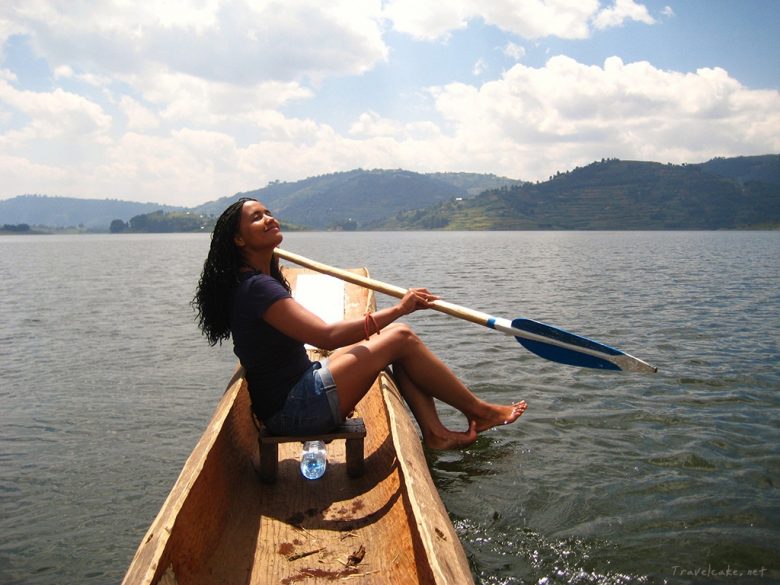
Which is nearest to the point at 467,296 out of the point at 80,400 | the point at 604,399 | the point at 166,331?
the point at 166,331

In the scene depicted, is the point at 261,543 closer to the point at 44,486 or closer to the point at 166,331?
the point at 44,486

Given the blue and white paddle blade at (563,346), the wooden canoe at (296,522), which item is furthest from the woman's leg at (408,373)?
the blue and white paddle blade at (563,346)

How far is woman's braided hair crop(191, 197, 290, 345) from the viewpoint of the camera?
5344mm

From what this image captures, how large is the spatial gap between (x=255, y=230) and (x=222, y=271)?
0.47 meters

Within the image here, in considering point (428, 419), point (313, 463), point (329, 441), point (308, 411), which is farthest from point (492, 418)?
point (308, 411)

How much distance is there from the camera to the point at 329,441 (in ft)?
16.9

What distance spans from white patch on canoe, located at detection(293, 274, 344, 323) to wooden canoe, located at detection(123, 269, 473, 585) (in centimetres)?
506

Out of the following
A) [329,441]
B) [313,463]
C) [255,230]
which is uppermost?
[255,230]

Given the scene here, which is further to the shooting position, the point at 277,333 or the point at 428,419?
the point at 428,419

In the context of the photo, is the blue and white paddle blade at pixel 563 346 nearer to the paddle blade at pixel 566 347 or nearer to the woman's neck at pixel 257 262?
the paddle blade at pixel 566 347

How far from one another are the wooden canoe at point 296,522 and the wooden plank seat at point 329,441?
14 centimetres

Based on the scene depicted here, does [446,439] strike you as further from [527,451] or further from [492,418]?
[527,451]

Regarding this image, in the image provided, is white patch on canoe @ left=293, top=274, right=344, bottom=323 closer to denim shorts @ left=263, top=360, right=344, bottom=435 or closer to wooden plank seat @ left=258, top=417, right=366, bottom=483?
wooden plank seat @ left=258, top=417, right=366, bottom=483

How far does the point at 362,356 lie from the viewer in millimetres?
5500
